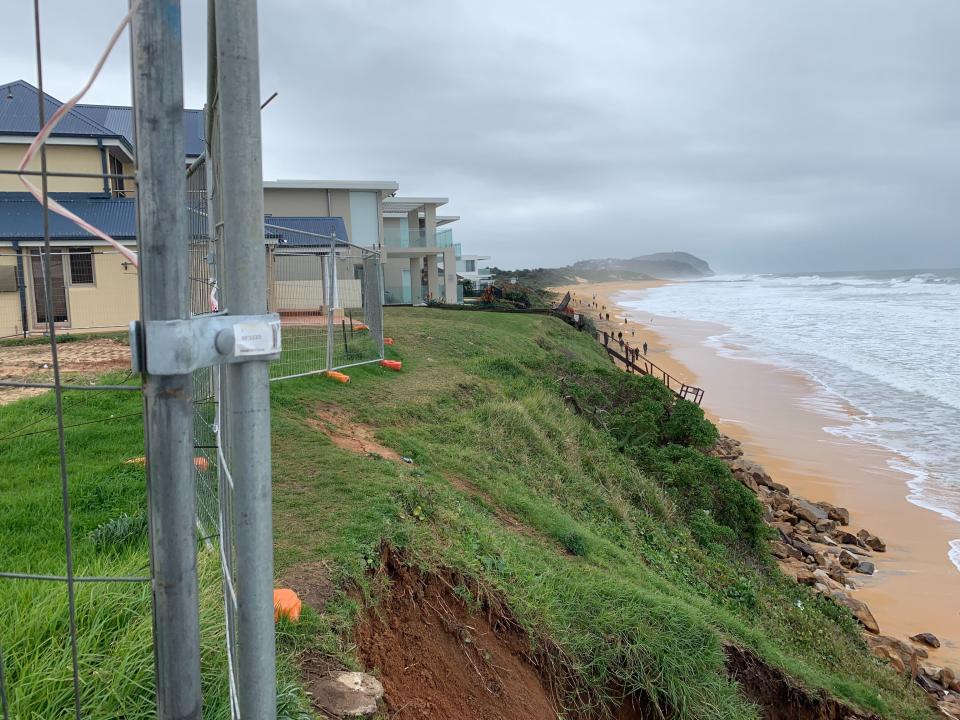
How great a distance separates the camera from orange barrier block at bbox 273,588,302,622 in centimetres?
430

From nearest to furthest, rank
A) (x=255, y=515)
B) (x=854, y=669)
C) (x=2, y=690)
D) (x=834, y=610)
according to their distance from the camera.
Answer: (x=255, y=515), (x=2, y=690), (x=854, y=669), (x=834, y=610)

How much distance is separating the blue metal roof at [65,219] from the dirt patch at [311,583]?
606 inches

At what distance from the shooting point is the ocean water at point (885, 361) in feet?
65.1

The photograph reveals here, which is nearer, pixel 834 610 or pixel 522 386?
pixel 834 610

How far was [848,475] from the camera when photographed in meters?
18.8

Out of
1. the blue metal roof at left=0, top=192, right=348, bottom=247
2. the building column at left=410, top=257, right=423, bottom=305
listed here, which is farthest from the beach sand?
the blue metal roof at left=0, top=192, right=348, bottom=247

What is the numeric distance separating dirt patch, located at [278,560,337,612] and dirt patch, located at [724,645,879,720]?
4.12 metres

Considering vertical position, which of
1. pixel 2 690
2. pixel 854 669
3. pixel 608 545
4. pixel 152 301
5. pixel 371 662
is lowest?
pixel 854 669

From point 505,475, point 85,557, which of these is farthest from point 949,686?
point 85,557

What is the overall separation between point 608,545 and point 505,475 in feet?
6.12

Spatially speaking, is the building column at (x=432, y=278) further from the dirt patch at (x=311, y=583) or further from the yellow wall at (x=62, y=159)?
the dirt patch at (x=311, y=583)

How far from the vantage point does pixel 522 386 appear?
15.9 meters

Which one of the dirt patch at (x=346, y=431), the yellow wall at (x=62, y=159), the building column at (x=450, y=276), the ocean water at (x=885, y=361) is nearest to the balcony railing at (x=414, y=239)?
the building column at (x=450, y=276)

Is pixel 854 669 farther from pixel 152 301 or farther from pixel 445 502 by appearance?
pixel 152 301
